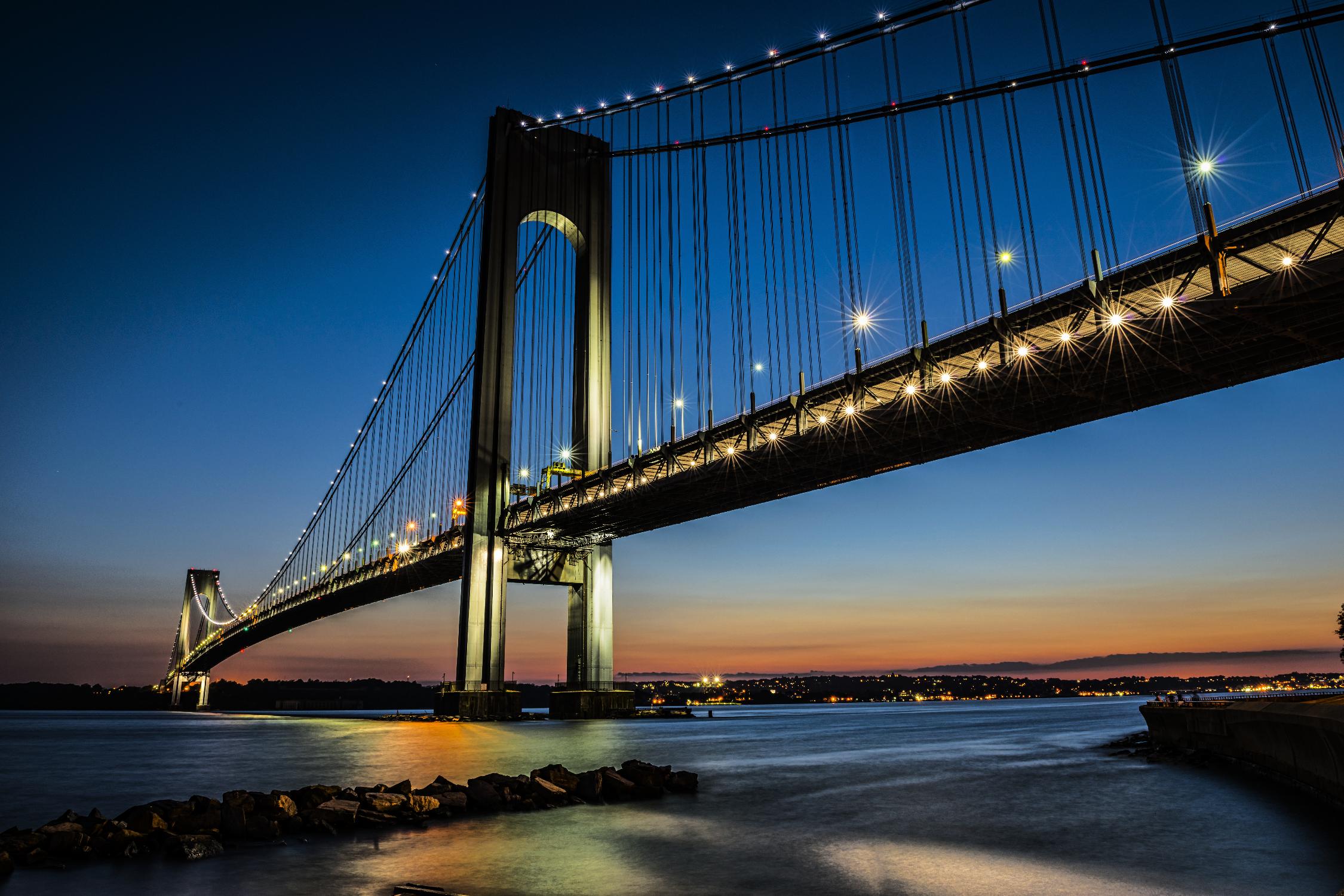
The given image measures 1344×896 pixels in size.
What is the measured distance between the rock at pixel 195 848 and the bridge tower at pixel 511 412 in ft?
118

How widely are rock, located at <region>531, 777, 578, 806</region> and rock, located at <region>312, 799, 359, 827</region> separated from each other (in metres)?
3.15

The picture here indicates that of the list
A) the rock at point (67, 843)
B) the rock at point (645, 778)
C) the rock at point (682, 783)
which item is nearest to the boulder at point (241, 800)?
the rock at point (67, 843)

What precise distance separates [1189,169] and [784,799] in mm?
14296

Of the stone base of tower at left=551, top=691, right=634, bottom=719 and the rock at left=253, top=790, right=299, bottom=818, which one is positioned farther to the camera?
the stone base of tower at left=551, top=691, right=634, bottom=719

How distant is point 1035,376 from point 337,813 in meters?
20.3

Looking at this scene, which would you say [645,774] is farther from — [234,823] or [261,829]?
[234,823]

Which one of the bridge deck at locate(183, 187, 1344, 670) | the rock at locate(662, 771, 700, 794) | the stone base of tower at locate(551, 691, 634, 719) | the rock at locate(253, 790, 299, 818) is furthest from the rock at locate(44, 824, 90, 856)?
the stone base of tower at locate(551, 691, 634, 719)

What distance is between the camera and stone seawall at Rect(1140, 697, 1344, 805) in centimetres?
1337

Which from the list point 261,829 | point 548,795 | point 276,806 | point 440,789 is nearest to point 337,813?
point 276,806

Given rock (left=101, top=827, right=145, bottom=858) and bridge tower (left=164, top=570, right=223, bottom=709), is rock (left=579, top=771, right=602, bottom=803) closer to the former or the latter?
rock (left=101, top=827, right=145, bottom=858)

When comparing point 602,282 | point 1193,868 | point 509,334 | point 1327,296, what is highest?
point 602,282

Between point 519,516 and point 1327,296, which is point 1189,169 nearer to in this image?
point 1327,296

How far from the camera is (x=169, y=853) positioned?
10.9m

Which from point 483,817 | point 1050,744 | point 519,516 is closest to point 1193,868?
point 483,817
